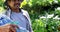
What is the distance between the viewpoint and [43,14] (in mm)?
2479

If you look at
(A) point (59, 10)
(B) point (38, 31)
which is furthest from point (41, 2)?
(B) point (38, 31)

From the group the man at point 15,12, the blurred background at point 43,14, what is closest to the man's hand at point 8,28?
the man at point 15,12

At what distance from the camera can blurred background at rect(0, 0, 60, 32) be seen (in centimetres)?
227

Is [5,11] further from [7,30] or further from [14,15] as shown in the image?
[7,30]

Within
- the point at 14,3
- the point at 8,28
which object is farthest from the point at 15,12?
the point at 8,28

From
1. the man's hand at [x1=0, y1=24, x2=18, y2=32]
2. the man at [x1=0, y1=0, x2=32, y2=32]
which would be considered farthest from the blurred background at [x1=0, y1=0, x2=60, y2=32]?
the man's hand at [x1=0, y1=24, x2=18, y2=32]

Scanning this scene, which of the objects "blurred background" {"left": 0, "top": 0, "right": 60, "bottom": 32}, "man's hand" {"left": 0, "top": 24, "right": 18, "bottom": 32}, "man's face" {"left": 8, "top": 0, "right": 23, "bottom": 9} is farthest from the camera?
"blurred background" {"left": 0, "top": 0, "right": 60, "bottom": 32}

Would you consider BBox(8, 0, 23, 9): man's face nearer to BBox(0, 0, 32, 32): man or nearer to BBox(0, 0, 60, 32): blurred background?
BBox(0, 0, 32, 32): man

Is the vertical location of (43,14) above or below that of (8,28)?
below

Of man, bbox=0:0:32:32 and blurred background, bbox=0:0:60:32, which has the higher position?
man, bbox=0:0:32:32

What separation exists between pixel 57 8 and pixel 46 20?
0.50 m

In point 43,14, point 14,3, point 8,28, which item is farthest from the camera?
point 43,14

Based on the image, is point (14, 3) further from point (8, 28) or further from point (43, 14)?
point (43, 14)

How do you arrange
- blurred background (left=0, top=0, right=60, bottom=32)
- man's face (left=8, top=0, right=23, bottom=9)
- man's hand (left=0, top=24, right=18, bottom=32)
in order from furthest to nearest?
blurred background (left=0, top=0, right=60, bottom=32) → man's face (left=8, top=0, right=23, bottom=9) → man's hand (left=0, top=24, right=18, bottom=32)
